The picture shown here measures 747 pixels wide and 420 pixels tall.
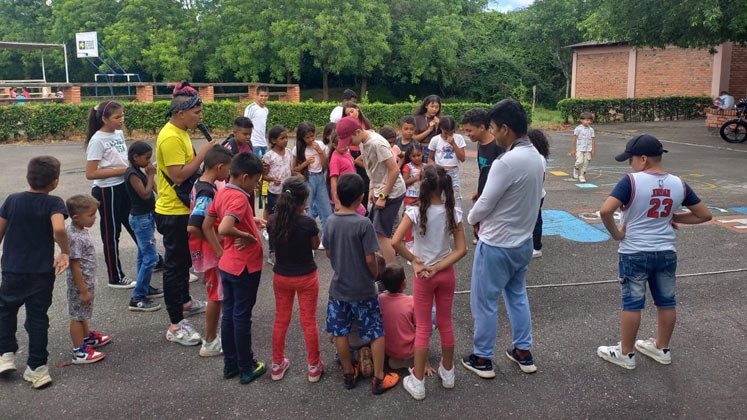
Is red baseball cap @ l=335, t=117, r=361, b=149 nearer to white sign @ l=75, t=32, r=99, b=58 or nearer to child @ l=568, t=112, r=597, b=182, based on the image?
child @ l=568, t=112, r=597, b=182

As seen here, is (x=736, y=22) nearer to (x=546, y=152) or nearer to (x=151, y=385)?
(x=546, y=152)

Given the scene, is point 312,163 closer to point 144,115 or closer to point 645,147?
point 645,147

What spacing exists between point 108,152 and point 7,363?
78.8 inches

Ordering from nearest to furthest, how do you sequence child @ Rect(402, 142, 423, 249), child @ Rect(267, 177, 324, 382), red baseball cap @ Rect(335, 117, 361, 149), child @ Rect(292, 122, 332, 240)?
1. child @ Rect(267, 177, 324, 382)
2. red baseball cap @ Rect(335, 117, 361, 149)
3. child @ Rect(402, 142, 423, 249)
4. child @ Rect(292, 122, 332, 240)

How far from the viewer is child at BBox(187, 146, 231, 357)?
13.6 feet

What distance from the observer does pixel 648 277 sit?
409 cm

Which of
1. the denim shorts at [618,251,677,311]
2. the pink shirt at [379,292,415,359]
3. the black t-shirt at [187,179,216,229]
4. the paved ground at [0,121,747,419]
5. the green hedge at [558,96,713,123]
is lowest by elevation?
the paved ground at [0,121,747,419]

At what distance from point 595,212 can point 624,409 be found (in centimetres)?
549

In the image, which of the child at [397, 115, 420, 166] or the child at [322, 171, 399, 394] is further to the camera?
the child at [397, 115, 420, 166]

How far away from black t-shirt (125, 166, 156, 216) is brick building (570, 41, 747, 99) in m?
24.5

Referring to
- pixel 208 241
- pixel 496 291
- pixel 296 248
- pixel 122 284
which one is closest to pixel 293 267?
pixel 296 248

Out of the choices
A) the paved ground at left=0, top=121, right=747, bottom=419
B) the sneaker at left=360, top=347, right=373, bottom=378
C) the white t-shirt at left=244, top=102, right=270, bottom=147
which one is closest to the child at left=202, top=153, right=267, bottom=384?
the paved ground at left=0, top=121, right=747, bottom=419

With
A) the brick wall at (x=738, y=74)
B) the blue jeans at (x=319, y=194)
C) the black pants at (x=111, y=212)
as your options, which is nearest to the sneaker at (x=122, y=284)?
the black pants at (x=111, y=212)

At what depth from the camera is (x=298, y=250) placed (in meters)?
3.86
